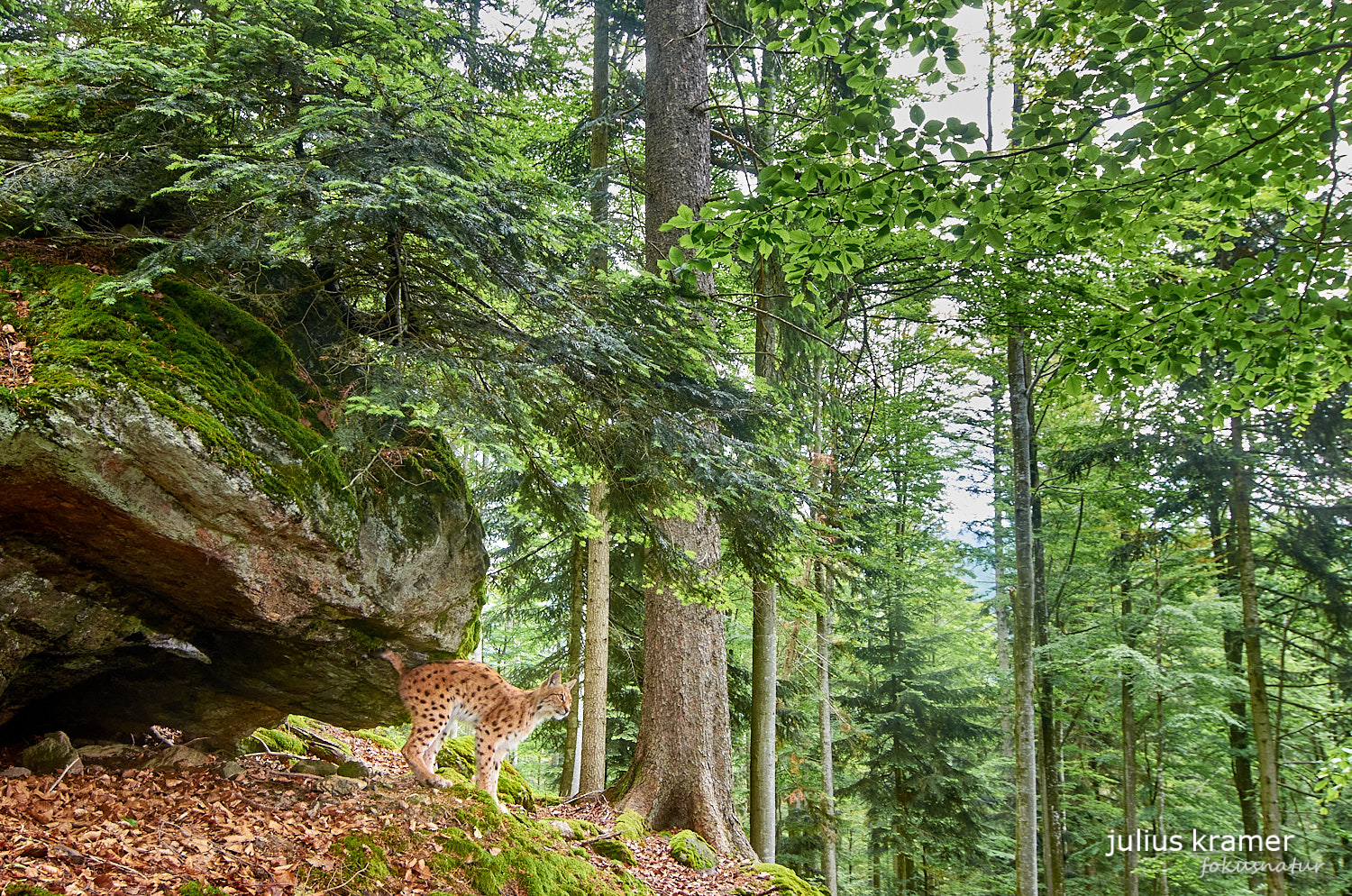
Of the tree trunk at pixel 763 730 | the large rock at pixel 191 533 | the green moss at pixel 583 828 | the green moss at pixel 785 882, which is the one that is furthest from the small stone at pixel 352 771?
the tree trunk at pixel 763 730

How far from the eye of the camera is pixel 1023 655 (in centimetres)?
1049

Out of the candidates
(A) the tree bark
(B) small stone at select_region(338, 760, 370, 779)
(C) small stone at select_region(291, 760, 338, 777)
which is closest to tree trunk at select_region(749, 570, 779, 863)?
(A) the tree bark

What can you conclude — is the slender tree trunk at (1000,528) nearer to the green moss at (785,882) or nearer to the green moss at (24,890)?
the green moss at (785,882)

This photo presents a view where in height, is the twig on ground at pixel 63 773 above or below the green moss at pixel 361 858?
above

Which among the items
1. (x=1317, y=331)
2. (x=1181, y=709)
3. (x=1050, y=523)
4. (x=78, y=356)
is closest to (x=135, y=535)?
(x=78, y=356)

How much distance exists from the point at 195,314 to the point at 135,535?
4.99ft

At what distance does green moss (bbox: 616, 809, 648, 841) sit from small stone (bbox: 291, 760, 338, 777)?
7.89 ft

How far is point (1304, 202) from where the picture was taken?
444 cm

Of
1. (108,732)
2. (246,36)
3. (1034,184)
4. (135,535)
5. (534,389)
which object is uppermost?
(246,36)

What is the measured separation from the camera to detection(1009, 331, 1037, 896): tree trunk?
32.6ft

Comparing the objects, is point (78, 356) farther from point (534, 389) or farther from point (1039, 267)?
point (1039, 267)

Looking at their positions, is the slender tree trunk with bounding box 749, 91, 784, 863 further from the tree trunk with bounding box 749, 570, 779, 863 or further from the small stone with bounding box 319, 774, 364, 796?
the small stone with bounding box 319, 774, 364, 796

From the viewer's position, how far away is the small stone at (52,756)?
3.59m

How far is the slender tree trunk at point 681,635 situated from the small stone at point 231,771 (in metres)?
3.25
